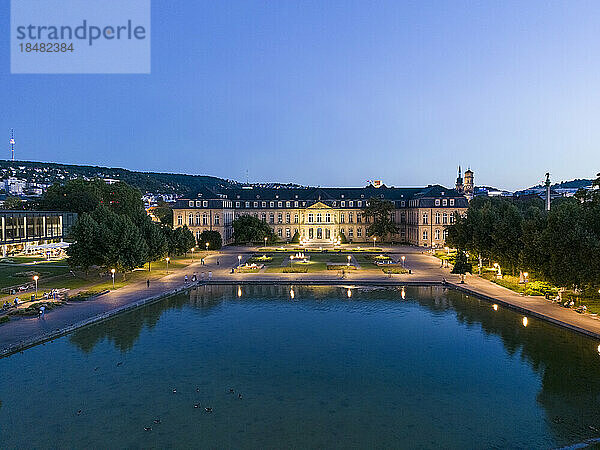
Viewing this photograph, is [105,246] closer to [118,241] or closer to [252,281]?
[118,241]

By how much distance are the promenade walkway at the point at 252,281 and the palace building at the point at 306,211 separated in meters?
24.2

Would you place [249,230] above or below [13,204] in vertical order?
below

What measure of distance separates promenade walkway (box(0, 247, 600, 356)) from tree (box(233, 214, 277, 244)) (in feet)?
62.1

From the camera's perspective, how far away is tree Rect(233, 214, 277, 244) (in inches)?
3378

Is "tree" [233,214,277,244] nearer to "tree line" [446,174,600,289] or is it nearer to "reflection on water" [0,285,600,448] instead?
"reflection on water" [0,285,600,448]

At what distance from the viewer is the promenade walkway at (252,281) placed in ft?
91.7

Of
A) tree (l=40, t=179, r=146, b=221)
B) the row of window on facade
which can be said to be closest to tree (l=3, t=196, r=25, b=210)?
tree (l=40, t=179, r=146, b=221)

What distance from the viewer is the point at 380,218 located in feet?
297

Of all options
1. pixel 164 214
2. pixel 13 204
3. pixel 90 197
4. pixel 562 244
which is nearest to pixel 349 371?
pixel 562 244

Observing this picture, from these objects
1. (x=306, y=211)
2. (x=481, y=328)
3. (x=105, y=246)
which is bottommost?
(x=481, y=328)

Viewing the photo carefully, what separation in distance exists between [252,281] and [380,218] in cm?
4874

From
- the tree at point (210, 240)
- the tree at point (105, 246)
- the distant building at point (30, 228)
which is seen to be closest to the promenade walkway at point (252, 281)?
the tree at point (105, 246)

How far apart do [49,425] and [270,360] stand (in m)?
10.4

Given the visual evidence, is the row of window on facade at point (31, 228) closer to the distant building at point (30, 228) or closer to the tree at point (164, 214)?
the distant building at point (30, 228)
